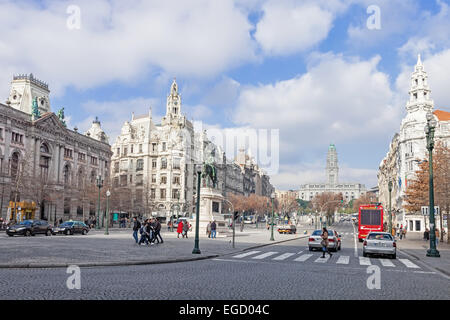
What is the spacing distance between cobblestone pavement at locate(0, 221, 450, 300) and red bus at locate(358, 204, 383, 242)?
83.4ft

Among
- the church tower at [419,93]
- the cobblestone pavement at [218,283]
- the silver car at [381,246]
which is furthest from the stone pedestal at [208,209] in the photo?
the church tower at [419,93]

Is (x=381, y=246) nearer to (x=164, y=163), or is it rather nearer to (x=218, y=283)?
(x=218, y=283)

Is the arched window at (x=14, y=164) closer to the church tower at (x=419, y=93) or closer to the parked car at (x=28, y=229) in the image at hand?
the parked car at (x=28, y=229)

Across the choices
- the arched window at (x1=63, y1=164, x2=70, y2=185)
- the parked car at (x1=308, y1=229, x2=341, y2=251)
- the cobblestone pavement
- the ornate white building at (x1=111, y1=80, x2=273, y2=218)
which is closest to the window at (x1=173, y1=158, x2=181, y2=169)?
the ornate white building at (x1=111, y1=80, x2=273, y2=218)

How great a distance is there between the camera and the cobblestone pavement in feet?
33.2

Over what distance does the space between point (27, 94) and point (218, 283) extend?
71811 millimetres

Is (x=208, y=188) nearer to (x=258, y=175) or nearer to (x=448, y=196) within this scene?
(x=448, y=196)

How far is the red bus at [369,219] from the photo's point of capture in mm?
41031

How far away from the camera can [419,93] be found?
8719 centimetres

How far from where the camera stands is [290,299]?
9.78 metres

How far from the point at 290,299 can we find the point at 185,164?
8808 centimetres

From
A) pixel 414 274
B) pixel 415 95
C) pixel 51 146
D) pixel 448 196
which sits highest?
pixel 415 95

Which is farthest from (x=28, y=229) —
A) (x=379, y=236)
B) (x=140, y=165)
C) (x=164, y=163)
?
(x=140, y=165)
